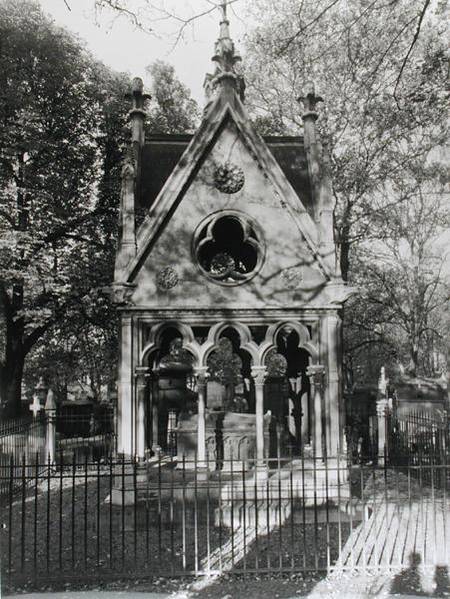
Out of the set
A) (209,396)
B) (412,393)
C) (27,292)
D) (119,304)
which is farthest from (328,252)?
(412,393)

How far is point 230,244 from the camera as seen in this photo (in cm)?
1224

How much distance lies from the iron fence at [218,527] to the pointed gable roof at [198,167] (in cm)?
376

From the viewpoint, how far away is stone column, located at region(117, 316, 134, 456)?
9797mm

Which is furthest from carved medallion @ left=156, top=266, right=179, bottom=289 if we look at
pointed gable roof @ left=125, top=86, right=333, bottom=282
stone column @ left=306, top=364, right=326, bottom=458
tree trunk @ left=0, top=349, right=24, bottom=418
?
tree trunk @ left=0, top=349, right=24, bottom=418

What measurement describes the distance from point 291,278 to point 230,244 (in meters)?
2.36

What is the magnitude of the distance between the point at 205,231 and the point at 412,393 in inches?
584

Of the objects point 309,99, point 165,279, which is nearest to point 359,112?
point 309,99

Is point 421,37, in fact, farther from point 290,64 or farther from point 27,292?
point 27,292

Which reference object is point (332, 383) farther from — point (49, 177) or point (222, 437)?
point (49, 177)

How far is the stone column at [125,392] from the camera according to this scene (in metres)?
9.80

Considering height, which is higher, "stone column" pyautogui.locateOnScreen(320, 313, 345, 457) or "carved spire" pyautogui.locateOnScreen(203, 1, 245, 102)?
"carved spire" pyautogui.locateOnScreen(203, 1, 245, 102)

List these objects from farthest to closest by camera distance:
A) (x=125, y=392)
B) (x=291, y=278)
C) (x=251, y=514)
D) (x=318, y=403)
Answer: (x=291, y=278) < (x=318, y=403) < (x=125, y=392) < (x=251, y=514)

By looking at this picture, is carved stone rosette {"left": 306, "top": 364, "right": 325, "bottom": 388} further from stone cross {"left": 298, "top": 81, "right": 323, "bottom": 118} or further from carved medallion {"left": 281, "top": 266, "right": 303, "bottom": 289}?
stone cross {"left": 298, "top": 81, "right": 323, "bottom": 118}

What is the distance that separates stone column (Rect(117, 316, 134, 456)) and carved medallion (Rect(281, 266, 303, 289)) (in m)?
2.85
